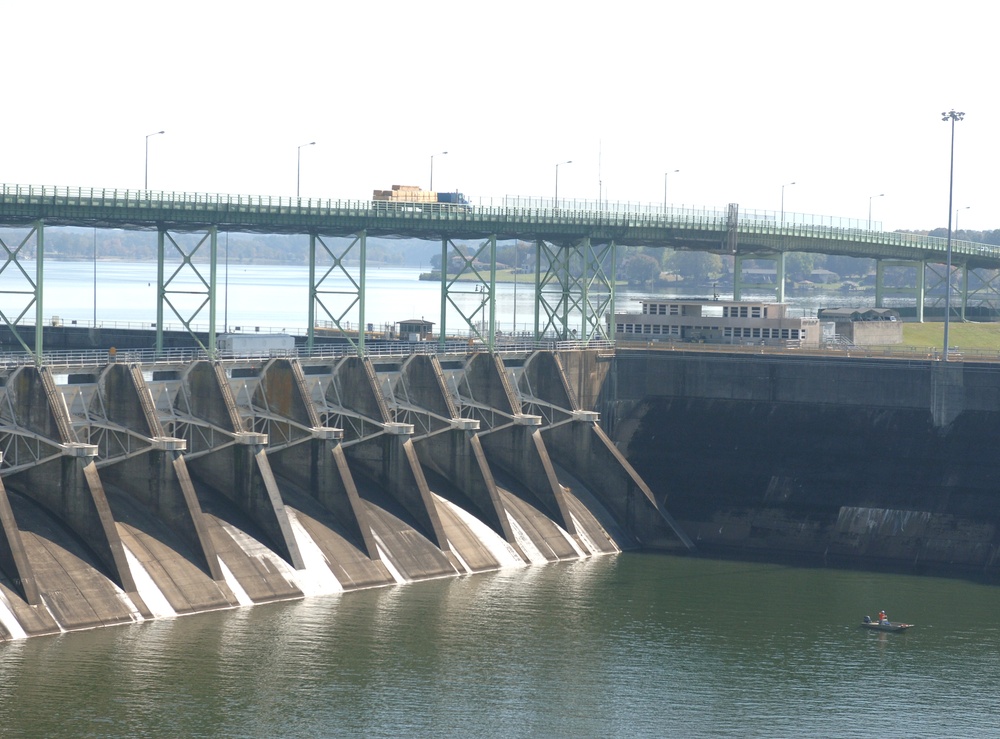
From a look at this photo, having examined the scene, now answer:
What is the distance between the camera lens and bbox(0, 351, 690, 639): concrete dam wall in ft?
229

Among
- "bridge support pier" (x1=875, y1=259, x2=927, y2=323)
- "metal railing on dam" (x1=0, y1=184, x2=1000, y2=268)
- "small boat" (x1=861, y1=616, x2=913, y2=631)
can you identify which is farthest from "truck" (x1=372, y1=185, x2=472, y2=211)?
"bridge support pier" (x1=875, y1=259, x2=927, y2=323)

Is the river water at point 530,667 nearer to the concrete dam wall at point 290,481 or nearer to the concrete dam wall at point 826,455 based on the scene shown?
the concrete dam wall at point 290,481

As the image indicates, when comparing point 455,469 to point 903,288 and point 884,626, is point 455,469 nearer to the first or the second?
point 884,626

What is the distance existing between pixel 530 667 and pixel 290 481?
23197 mm

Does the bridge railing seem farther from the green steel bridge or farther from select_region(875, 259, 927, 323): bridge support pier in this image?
select_region(875, 259, 927, 323): bridge support pier

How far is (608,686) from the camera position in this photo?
63.0 metres

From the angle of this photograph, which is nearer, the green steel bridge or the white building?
the green steel bridge

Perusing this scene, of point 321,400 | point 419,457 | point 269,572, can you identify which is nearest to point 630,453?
point 419,457

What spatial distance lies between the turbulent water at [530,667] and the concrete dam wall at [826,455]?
30.0 ft

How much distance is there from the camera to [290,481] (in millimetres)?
83062

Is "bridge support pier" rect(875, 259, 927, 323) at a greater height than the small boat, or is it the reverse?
"bridge support pier" rect(875, 259, 927, 323)

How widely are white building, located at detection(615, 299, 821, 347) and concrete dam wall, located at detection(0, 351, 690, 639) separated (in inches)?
469

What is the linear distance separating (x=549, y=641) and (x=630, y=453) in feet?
106

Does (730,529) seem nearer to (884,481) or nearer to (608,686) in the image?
(884,481)
